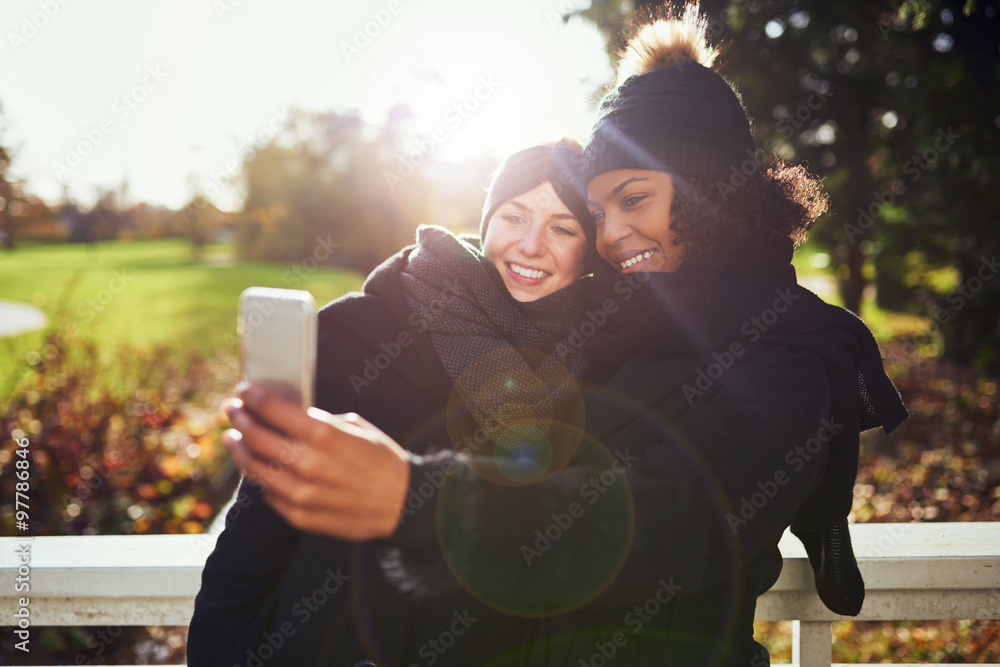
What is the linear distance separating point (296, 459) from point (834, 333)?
1362 millimetres

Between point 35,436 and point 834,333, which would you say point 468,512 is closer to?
point 834,333

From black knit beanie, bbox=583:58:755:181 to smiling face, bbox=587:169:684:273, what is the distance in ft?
0.13

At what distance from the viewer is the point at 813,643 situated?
2.10m

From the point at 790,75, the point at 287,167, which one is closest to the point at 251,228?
the point at 287,167

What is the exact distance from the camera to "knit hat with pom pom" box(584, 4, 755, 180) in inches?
78.2

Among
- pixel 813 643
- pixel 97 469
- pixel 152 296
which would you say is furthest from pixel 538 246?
pixel 152 296

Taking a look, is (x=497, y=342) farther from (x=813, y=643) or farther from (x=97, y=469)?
(x=97, y=469)

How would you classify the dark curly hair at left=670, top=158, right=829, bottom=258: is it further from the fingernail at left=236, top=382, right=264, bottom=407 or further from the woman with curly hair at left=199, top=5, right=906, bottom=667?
the fingernail at left=236, top=382, right=264, bottom=407

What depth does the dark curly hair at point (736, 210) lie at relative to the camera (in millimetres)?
1896

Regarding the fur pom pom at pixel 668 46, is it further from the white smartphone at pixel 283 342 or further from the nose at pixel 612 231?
the white smartphone at pixel 283 342

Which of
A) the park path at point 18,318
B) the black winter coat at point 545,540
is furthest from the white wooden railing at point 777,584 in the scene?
A: the park path at point 18,318

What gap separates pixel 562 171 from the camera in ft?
7.72

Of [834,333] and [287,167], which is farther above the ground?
[834,333]

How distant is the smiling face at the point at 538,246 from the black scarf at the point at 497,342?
110mm
